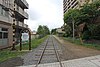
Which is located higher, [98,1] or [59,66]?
[98,1]

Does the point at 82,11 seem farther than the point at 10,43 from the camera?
Yes

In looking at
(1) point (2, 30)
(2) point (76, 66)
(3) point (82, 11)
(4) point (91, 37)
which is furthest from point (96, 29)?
(2) point (76, 66)

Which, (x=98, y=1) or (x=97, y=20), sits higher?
(x=98, y=1)

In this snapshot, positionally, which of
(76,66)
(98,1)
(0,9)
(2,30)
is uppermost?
(98,1)

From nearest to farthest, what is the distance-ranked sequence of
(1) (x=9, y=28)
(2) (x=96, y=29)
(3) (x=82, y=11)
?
(1) (x=9, y=28)
(2) (x=96, y=29)
(3) (x=82, y=11)

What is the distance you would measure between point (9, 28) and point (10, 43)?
253cm

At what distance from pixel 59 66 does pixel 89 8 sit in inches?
1186

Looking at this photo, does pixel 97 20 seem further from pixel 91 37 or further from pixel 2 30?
pixel 2 30

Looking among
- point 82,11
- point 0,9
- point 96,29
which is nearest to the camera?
point 0,9

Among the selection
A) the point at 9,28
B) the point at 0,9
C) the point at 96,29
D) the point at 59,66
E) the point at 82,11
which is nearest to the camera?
the point at 59,66

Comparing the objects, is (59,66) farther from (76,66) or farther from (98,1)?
(98,1)

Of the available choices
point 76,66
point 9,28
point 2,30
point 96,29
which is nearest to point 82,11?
point 96,29

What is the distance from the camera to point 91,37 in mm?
40969

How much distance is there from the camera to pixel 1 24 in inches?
1037
